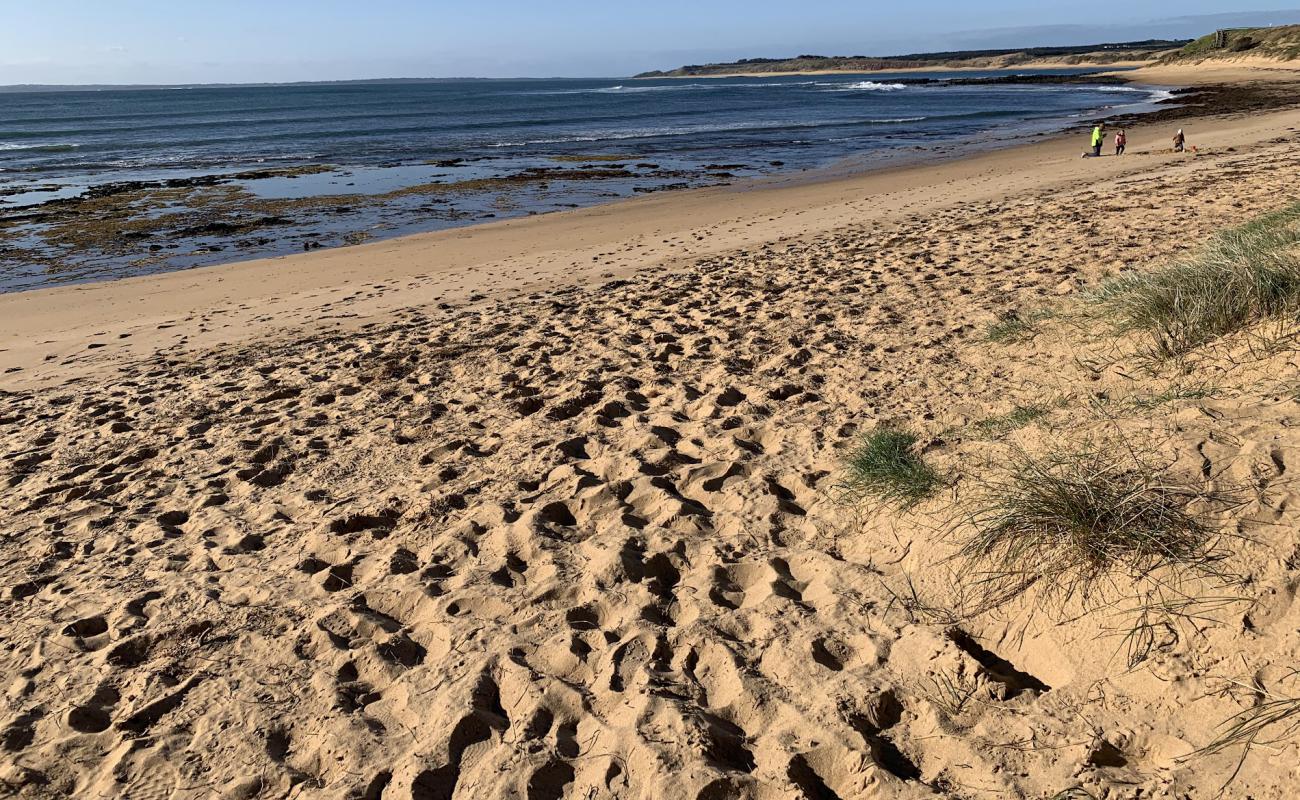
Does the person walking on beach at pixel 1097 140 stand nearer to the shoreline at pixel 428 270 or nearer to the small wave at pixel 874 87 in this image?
the shoreline at pixel 428 270

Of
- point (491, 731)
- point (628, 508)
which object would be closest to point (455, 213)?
point (628, 508)

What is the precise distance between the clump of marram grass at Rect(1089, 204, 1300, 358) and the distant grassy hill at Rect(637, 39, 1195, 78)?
4254 inches

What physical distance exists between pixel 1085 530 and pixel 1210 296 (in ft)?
7.31

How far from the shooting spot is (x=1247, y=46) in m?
65.3

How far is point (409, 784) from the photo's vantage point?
95.1 inches

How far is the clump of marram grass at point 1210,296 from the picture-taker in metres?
4.09

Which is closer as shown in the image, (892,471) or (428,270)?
(892,471)

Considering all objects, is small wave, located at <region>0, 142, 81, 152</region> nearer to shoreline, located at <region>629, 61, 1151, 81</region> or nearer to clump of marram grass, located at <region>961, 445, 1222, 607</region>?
clump of marram grass, located at <region>961, 445, 1222, 607</region>

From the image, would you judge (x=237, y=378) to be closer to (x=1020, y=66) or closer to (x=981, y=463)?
(x=981, y=463)

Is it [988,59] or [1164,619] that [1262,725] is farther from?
[988,59]

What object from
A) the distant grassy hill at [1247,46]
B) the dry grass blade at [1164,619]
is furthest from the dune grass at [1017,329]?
the distant grassy hill at [1247,46]

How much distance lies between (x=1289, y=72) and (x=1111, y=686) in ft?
216

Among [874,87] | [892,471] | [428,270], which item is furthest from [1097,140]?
[874,87]

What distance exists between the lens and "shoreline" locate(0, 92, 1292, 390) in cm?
845
